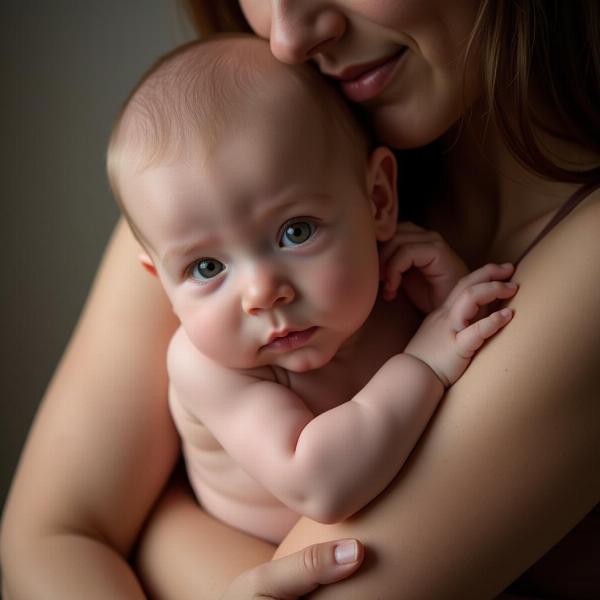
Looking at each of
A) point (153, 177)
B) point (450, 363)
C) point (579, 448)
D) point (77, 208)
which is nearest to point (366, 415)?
point (450, 363)

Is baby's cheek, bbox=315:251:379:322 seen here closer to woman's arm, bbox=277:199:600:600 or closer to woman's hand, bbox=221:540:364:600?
woman's arm, bbox=277:199:600:600

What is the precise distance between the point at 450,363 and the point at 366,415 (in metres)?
0.11

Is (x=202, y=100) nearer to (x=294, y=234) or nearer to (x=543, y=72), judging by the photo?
(x=294, y=234)

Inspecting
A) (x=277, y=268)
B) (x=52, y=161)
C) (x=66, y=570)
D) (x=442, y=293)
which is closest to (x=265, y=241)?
(x=277, y=268)

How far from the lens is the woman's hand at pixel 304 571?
3.07 feet

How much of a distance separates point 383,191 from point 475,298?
0.63 ft

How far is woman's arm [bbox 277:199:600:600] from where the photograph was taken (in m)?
0.89

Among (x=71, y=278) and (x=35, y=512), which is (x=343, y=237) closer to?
(x=35, y=512)

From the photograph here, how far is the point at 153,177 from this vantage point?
97 centimetres

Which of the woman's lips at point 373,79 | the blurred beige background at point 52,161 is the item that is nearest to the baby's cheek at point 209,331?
the woman's lips at point 373,79

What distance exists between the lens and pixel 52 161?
175cm

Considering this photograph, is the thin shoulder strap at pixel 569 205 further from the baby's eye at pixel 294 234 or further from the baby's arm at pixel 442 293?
the baby's eye at pixel 294 234

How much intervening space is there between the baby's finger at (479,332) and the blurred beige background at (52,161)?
0.91 meters

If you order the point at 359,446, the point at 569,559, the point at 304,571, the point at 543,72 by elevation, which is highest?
the point at 543,72
